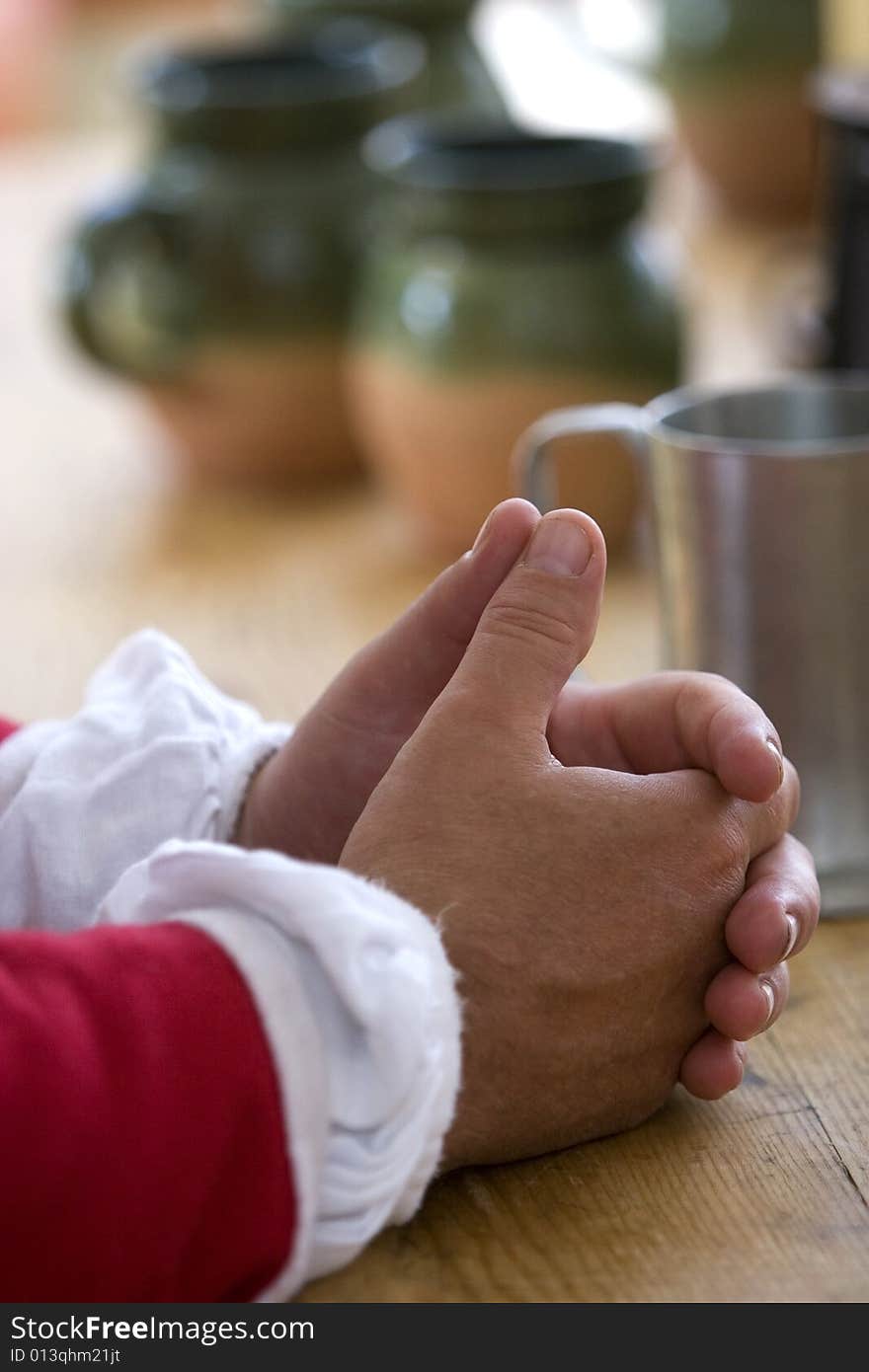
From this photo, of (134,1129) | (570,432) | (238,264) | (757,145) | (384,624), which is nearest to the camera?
(134,1129)

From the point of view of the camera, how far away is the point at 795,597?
1.72 feet

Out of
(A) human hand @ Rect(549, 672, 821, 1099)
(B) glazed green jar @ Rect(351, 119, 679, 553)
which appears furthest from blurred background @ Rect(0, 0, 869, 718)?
(A) human hand @ Rect(549, 672, 821, 1099)

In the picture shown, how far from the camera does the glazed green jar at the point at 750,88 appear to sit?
120 cm

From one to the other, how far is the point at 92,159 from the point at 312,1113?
139 centimetres

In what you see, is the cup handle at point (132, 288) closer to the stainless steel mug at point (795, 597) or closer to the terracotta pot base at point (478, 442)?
the terracotta pot base at point (478, 442)

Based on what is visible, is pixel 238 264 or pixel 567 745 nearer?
pixel 567 745

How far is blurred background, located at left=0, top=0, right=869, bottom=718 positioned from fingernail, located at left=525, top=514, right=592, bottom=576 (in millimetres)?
276

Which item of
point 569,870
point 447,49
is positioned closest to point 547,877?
point 569,870

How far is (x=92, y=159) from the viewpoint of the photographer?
1.62 meters

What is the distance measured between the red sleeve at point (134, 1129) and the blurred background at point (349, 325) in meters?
0.34

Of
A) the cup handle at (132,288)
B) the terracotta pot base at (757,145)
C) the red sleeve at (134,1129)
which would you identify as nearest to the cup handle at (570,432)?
the red sleeve at (134,1129)

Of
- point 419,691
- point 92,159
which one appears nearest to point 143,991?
point 419,691

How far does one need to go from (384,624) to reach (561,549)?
362 millimetres

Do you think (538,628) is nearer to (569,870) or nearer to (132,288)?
(569,870)
